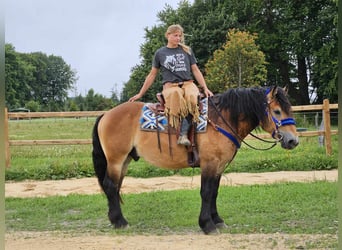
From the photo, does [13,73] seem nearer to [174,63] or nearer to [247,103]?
[174,63]

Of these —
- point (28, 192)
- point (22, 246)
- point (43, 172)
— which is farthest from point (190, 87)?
point (43, 172)

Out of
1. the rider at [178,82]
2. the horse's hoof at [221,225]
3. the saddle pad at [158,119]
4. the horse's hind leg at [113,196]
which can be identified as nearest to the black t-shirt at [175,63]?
the rider at [178,82]

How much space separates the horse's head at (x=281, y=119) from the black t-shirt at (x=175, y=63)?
1042mm

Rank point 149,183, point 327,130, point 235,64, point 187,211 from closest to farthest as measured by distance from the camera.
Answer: point 187,211, point 149,183, point 327,130, point 235,64

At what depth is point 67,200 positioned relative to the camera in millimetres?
7113

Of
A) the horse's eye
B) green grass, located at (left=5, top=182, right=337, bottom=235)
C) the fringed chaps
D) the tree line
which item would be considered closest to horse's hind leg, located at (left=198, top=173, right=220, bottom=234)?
green grass, located at (left=5, top=182, right=337, bottom=235)

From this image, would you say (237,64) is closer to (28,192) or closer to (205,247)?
(28,192)

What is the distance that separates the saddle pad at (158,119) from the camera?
16.7 feet

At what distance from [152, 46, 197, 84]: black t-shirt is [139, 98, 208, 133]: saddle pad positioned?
1.37 feet

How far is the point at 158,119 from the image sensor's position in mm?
5254

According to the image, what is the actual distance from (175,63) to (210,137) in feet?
3.28

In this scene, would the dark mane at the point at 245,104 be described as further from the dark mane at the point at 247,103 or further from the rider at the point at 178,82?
the rider at the point at 178,82

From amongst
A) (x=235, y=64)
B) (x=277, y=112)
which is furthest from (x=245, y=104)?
(x=235, y=64)

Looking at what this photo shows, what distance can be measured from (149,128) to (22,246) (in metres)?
1.99
